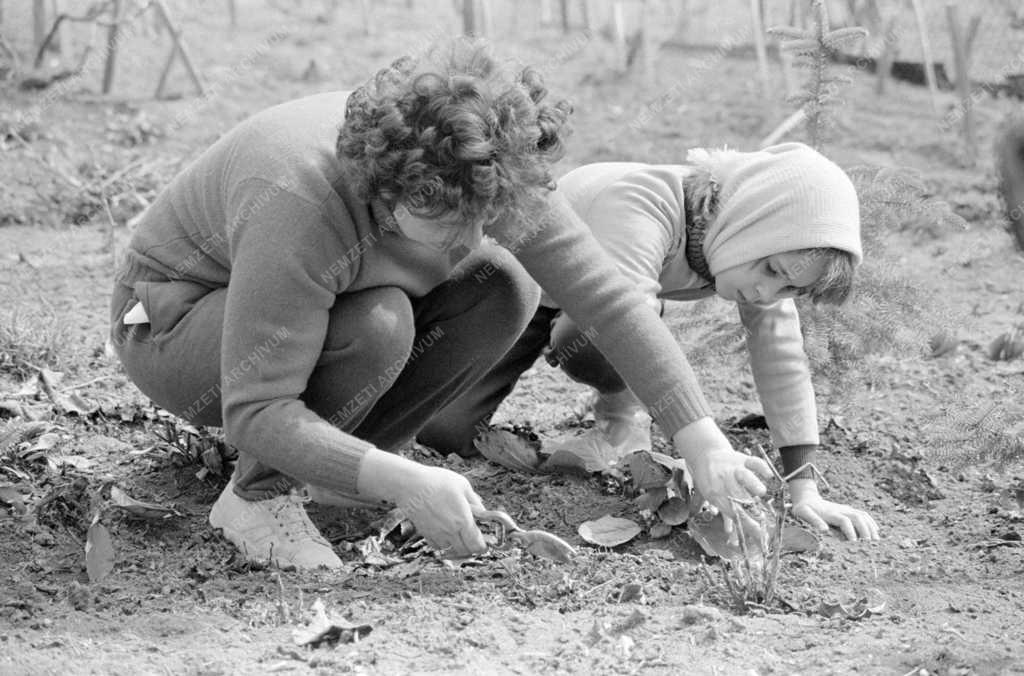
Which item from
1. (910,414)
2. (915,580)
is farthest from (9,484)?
(910,414)

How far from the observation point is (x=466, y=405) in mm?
3320

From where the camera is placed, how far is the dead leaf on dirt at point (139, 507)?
2.83 meters

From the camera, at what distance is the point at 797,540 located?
8.83 ft

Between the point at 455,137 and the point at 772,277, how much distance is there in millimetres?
1017

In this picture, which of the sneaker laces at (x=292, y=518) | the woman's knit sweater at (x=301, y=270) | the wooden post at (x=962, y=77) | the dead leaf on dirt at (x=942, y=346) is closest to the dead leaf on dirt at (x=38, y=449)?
the woman's knit sweater at (x=301, y=270)

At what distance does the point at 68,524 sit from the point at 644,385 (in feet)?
4.49

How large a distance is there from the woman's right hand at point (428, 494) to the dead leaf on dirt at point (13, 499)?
1058mm

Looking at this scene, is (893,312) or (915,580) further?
(893,312)

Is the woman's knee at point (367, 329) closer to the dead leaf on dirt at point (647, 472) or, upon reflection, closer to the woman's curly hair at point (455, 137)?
the woman's curly hair at point (455, 137)

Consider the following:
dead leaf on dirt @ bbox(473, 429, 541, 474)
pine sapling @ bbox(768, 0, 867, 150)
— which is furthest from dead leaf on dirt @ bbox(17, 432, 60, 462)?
pine sapling @ bbox(768, 0, 867, 150)

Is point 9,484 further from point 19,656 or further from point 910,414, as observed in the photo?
point 910,414

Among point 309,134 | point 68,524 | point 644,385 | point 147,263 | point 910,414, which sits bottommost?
Result: point 910,414

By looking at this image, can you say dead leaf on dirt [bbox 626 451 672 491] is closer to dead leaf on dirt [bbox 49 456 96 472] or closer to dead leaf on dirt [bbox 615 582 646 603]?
dead leaf on dirt [bbox 615 582 646 603]

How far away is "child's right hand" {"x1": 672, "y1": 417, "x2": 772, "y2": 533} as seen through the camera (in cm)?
242
